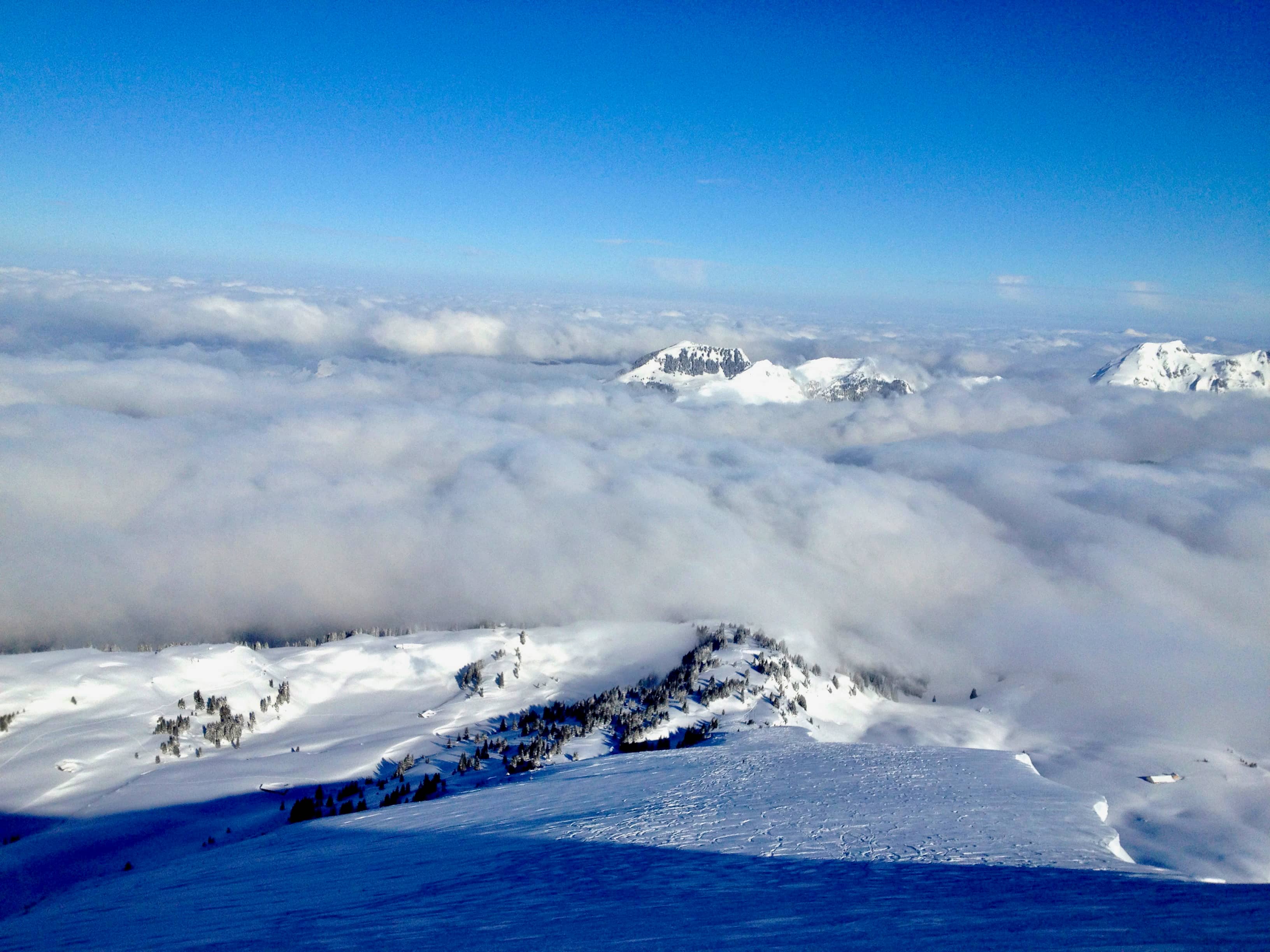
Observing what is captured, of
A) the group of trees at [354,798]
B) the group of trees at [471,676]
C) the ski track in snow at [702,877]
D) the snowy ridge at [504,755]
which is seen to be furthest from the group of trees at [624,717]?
the ski track in snow at [702,877]

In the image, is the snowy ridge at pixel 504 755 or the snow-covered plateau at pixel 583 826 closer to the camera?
the snow-covered plateau at pixel 583 826

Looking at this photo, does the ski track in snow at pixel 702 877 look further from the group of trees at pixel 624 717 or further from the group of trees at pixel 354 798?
the group of trees at pixel 624 717

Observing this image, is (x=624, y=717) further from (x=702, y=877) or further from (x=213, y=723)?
(x=702, y=877)

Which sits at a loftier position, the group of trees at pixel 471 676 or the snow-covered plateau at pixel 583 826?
the snow-covered plateau at pixel 583 826

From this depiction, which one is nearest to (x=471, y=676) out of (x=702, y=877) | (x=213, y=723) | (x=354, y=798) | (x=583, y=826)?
(x=213, y=723)

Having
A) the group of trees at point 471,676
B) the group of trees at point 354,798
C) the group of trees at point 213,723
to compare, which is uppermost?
the group of trees at point 354,798

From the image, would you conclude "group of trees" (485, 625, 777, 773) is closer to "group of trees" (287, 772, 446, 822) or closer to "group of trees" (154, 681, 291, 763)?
"group of trees" (287, 772, 446, 822)

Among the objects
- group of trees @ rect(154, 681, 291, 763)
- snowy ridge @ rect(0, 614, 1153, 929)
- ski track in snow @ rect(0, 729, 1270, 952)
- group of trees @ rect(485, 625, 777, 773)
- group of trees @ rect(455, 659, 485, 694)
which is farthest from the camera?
group of trees @ rect(455, 659, 485, 694)

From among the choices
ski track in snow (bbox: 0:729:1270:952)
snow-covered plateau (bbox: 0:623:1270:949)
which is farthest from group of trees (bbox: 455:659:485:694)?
ski track in snow (bbox: 0:729:1270:952)

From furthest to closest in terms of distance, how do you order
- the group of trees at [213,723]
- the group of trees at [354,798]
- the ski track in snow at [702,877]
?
the group of trees at [213,723]
the group of trees at [354,798]
the ski track in snow at [702,877]
